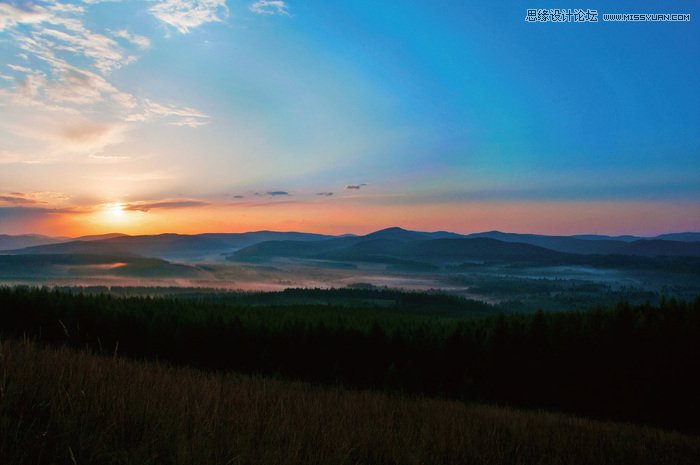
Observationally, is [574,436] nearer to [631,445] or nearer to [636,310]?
[631,445]

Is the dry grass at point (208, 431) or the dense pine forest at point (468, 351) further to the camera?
the dense pine forest at point (468, 351)

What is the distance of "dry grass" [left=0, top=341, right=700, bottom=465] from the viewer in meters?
4.78

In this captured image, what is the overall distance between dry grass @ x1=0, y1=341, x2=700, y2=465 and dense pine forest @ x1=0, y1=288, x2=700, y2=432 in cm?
1352

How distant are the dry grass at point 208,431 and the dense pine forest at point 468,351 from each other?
532 inches

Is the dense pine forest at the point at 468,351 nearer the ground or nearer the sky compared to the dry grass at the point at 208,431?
nearer the ground

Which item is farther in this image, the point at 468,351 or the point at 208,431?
the point at 468,351

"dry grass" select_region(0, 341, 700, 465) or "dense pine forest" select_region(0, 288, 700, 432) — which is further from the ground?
"dry grass" select_region(0, 341, 700, 465)

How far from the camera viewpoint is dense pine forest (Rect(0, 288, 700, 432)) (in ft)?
70.7

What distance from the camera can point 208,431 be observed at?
575 cm

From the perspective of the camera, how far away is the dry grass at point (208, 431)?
15.7ft

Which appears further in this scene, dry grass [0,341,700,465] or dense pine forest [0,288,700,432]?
dense pine forest [0,288,700,432]

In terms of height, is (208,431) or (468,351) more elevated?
(208,431)

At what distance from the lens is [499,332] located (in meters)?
23.9

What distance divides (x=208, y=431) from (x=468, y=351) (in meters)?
20.3
